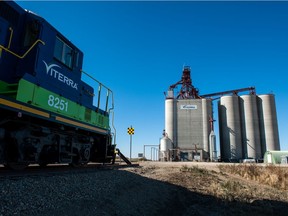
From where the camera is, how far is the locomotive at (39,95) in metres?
6.86

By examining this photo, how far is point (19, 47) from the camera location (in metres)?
7.80

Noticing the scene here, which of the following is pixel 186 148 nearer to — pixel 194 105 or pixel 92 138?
pixel 194 105

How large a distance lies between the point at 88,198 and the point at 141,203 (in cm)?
180

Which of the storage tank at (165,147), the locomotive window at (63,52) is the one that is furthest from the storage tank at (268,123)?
the locomotive window at (63,52)

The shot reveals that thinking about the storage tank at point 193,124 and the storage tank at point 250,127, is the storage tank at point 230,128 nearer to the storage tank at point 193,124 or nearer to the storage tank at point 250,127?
the storage tank at point 250,127

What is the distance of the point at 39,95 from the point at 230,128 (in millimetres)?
45290

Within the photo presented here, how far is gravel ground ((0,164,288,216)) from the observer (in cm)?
476

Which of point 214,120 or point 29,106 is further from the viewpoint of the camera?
point 214,120

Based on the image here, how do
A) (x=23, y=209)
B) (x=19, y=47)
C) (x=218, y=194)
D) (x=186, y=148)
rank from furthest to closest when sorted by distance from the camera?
(x=186, y=148), (x=218, y=194), (x=19, y=47), (x=23, y=209)

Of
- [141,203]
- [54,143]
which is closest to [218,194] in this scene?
[141,203]

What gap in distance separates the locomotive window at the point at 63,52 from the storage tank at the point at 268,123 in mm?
45426

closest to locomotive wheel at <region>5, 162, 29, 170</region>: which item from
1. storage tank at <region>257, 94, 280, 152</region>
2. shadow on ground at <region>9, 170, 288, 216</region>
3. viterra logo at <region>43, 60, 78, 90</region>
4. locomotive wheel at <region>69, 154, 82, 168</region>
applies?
shadow on ground at <region>9, 170, 288, 216</region>

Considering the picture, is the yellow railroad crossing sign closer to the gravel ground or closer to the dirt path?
the dirt path

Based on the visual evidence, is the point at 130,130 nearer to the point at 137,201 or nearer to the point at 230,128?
the point at 137,201
